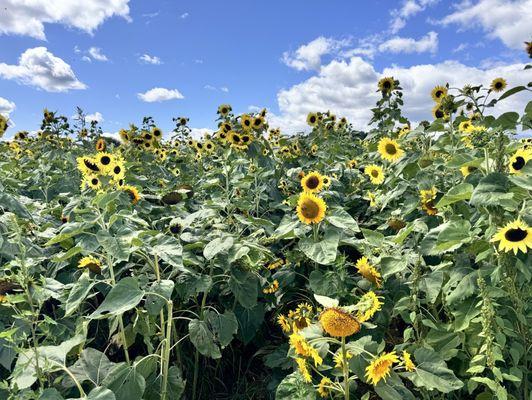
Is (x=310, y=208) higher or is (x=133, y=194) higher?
(x=133, y=194)

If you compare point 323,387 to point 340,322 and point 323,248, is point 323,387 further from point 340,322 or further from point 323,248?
point 323,248

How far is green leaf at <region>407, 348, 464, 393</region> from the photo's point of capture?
1732mm

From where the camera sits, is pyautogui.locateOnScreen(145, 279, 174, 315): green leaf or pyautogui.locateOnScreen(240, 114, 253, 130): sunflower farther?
pyautogui.locateOnScreen(240, 114, 253, 130): sunflower

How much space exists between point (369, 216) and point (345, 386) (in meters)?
2.52

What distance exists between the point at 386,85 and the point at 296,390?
13.4 ft

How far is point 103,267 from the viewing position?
2354 mm

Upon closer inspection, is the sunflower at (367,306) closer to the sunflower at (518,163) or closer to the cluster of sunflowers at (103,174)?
the sunflower at (518,163)

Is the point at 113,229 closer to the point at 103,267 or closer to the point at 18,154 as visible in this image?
the point at 103,267

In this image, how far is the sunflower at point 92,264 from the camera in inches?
92.0

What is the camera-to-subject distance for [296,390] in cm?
185

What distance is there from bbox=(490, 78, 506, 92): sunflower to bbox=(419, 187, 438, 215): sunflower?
344cm

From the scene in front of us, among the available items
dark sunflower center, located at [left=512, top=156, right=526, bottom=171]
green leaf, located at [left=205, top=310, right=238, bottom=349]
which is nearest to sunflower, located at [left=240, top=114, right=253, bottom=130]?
green leaf, located at [left=205, top=310, right=238, bottom=349]

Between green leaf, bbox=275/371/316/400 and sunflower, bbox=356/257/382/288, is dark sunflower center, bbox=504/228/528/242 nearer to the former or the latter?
sunflower, bbox=356/257/382/288

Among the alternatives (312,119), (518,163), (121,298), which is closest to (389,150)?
(518,163)
